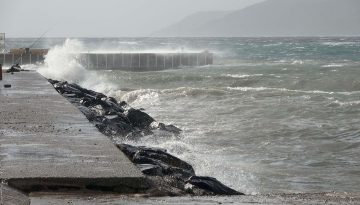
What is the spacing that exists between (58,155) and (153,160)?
1.18 metres

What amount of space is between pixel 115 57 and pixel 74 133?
41.2 meters

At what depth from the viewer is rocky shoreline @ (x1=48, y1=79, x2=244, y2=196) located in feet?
19.6

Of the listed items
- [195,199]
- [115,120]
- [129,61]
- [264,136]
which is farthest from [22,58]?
[195,199]

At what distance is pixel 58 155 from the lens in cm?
655

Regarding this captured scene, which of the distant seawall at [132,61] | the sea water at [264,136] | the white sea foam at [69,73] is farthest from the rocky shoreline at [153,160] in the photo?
the distant seawall at [132,61]

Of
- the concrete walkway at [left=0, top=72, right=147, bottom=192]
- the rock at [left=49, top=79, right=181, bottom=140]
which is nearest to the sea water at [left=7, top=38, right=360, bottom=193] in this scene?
the rock at [left=49, top=79, right=181, bottom=140]

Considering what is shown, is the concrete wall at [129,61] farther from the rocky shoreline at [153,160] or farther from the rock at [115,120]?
the rocky shoreline at [153,160]

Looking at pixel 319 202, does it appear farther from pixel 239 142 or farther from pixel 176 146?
pixel 239 142

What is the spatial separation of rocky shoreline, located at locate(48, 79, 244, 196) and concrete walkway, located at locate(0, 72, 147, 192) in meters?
0.29

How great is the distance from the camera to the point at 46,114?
390 inches

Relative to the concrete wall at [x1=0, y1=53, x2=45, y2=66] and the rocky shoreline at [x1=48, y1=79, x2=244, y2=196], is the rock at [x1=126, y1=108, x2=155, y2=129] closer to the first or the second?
the rocky shoreline at [x1=48, y1=79, x2=244, y2=196]

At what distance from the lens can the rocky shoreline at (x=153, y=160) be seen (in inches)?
235

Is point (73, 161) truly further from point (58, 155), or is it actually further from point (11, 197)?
point (11, 197)

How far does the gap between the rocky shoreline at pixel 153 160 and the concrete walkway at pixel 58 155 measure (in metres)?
0.29
